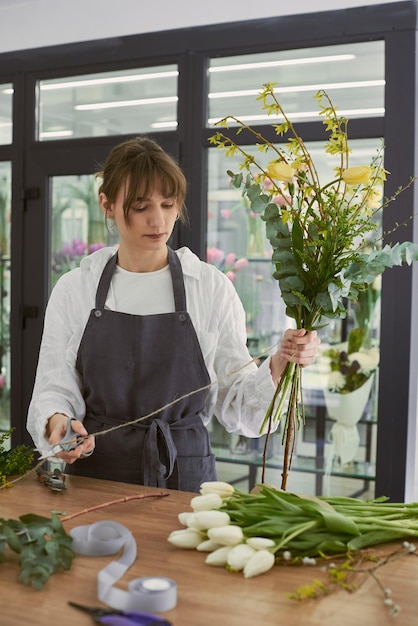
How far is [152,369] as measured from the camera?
7.99 feet

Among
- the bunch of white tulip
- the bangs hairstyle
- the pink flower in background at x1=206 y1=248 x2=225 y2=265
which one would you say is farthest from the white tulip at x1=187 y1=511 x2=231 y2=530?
the pink flower in background at x1=206 y1=248 x2=225 y2=265

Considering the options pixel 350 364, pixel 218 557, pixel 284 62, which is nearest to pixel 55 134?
pixel 284 62

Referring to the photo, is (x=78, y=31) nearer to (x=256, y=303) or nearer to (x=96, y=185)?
(x=96, y=185)

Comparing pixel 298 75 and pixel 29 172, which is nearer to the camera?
pixel 298 75

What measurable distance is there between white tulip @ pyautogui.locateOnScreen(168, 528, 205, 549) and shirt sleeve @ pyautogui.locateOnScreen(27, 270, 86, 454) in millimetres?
780

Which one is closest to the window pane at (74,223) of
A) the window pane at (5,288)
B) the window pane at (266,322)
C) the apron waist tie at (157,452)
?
the window pane at (5,288)

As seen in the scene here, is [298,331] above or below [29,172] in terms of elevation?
below

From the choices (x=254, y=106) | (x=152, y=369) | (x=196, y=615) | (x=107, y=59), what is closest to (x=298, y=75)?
(x=254, y=106)

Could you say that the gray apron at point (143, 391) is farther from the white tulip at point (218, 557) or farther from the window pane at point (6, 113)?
the window pane at point (6, 113)

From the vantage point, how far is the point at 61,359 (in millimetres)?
2443

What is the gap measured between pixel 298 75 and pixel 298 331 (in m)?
2.47

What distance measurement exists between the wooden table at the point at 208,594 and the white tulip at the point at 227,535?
0.05 metres

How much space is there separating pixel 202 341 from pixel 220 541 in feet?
3.20

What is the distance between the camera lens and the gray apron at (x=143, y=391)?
2365mm
